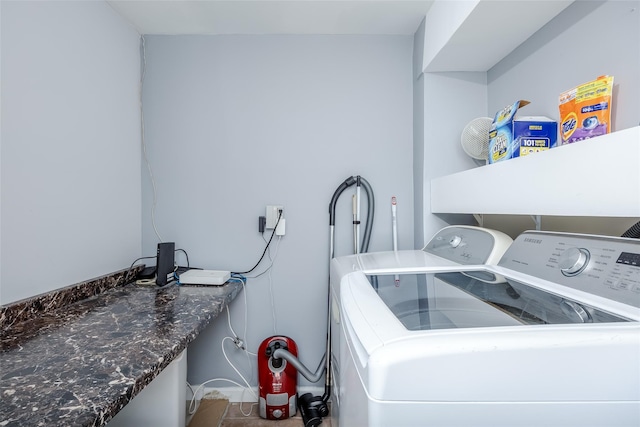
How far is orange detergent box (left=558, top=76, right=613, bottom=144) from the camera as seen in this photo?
0.91 metres

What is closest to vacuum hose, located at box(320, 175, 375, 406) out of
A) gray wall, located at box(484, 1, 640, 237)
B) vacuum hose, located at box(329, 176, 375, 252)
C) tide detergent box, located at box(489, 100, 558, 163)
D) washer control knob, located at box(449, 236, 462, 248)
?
vacuum hose, located at box(329, 176, 375, 252)

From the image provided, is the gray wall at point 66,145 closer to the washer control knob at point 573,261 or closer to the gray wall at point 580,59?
the washer control knob at point 573,261

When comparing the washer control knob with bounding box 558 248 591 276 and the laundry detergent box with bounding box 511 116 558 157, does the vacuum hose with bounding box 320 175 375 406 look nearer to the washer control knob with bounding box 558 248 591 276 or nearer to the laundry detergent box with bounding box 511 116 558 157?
the laundry detergent box with bounding box 511 116 558 157

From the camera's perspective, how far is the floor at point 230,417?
169 cm

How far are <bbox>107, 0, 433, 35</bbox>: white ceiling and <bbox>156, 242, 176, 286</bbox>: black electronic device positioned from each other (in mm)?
1267

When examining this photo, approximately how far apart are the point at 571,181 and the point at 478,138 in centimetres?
81

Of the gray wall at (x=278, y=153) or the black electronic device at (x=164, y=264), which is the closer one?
the black electronic device at (x=164, y=264)

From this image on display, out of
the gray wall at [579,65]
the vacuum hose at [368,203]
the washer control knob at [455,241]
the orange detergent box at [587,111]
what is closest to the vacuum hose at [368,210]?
the vacuum hose at [368,203]

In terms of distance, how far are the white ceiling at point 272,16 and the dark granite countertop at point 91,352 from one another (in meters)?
1.50

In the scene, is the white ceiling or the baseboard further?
the baseboard

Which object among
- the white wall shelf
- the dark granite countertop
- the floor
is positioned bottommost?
the floor

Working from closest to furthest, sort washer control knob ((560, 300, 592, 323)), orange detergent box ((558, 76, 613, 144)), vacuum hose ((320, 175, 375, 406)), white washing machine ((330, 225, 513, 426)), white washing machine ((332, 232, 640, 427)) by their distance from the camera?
1. white washing machine ((332, 232, 640, 427))
2. washer control knob ((560, 300, 592, 323))
3. orange detergent box ((558, 76, 613, 144))
4. white washing machine ((330, 225, 513, 426))
5. vacuum hose ((320, 175, 375, 406))

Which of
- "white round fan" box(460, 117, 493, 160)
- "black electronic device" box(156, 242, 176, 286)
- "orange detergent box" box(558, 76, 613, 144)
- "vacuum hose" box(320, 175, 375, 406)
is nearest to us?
"orange detergent box" box(558, 76, 613, 144)

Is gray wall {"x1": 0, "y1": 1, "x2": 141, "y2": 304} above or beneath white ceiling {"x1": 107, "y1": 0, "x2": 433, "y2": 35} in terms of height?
beneath
